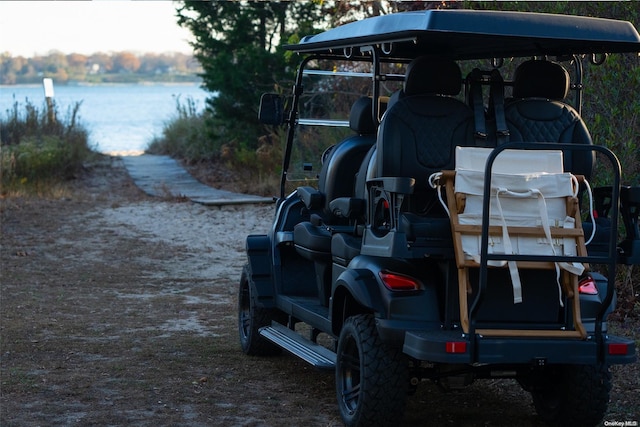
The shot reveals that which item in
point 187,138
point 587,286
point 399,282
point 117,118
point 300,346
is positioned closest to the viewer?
point 399,282

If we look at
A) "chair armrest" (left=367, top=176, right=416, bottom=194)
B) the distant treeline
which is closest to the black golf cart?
"chair armrest" (left=367, top=176, right=416, bottom=194)

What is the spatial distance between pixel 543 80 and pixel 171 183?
539 inches

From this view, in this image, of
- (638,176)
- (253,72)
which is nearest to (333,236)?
(638,176)

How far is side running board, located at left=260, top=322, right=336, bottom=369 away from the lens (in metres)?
5.63

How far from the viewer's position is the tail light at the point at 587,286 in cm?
495

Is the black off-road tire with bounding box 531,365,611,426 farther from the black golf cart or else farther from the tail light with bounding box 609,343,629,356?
the tail light with bounding box 609,343,629,356

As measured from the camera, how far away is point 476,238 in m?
4.66

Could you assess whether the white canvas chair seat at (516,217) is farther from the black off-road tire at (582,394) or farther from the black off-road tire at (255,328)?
the black off-road tire at (255,328)

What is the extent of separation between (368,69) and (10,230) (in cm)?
487

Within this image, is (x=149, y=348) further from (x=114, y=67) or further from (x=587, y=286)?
(x=114, y=67)

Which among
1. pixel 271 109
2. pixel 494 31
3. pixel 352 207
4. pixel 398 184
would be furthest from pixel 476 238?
pixel 271 109

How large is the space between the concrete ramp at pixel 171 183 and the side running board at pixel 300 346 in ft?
27.5

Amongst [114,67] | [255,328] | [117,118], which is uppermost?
[255,328]

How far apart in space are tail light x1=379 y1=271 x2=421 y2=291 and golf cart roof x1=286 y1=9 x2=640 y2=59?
1.07m
